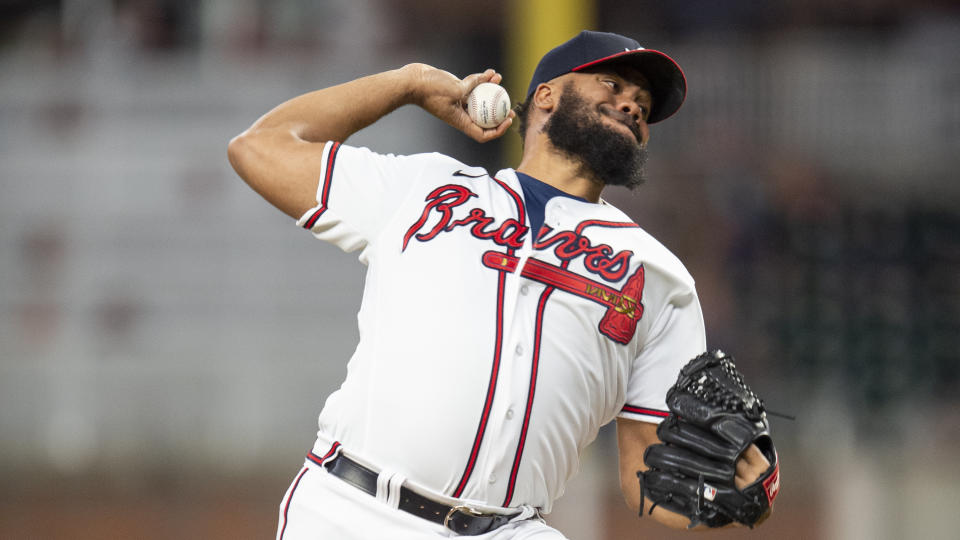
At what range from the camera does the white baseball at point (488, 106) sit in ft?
7.89

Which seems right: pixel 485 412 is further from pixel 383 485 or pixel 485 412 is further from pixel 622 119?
pixel 622 119

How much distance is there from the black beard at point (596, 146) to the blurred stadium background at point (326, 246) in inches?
123

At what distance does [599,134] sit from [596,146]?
0.03m

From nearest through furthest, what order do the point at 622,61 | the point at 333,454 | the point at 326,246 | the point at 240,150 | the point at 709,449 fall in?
the point at 709,449 → the point at 333,454 → the point at 240,150 → the point at 622,61 → the point at 326,246

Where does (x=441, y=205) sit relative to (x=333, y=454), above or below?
above

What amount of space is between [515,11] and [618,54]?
4.94 m

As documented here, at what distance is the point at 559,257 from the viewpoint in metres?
2.26

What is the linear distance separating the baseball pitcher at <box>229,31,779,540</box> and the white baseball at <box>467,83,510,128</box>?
0.03m

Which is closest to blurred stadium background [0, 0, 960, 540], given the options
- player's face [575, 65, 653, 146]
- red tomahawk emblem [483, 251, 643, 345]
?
player's face [575, 65, 653, 146]

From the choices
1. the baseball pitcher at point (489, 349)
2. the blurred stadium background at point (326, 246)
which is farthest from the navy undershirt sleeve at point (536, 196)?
the blurred stadium background at point (326, 246)

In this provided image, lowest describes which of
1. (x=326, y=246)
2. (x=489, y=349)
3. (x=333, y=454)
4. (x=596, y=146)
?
(x=326, y=246)

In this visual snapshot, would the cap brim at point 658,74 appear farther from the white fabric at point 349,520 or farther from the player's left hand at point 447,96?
the white fabric at point 349,520

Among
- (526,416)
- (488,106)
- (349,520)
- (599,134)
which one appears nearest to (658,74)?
(599,134)

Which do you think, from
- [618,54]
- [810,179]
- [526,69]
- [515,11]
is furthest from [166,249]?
[618,54]
